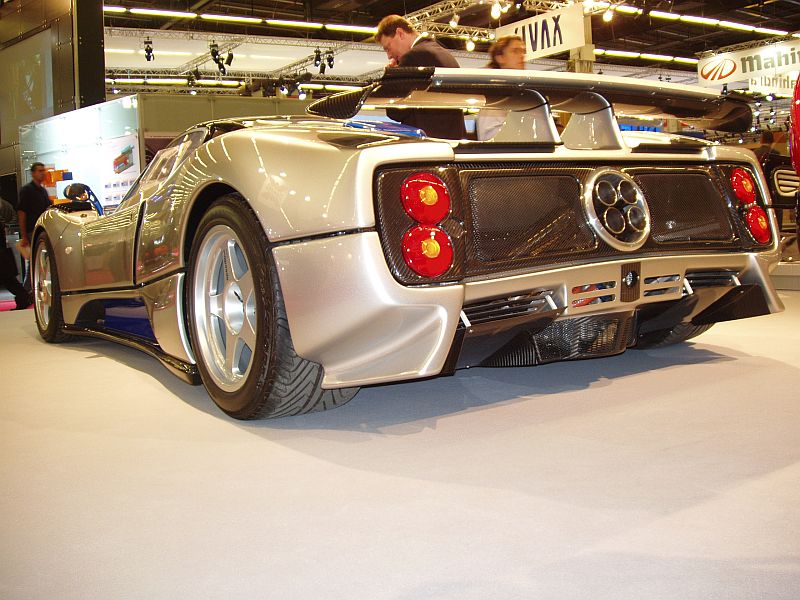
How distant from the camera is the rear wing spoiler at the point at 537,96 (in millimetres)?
2271

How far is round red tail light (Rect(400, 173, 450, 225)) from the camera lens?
2273mm

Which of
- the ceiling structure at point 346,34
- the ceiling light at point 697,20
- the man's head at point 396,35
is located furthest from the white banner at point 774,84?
the man's head at point 396,35

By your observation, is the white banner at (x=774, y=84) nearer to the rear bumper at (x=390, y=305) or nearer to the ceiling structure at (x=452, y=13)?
the ceiling structure at (x=452, y=13)

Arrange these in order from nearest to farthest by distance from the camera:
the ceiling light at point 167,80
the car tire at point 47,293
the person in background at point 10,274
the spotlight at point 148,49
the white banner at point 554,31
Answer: the car tire at point 47,293, the person in background at point 10,274, the white banner at point 554,31, the spotlight at point 148,49, the ceiling light at point 167,80

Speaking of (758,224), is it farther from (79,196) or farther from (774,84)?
(774,84)

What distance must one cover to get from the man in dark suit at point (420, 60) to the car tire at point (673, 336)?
144 cm

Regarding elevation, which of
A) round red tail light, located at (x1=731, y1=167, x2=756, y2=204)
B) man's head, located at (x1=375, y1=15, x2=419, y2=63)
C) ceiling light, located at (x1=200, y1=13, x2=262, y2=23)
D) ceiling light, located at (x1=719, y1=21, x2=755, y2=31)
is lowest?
round red tail light, located at (x1=731, y1=167, x2=756, y2=204)

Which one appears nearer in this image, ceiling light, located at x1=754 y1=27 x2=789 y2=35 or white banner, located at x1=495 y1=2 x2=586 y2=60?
white banner, located at x1=495 y1=2 x2=586 y2=60

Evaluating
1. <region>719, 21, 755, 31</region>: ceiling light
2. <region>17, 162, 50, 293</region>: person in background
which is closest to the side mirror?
<region>17, 162, 50, 293</region>: person in background

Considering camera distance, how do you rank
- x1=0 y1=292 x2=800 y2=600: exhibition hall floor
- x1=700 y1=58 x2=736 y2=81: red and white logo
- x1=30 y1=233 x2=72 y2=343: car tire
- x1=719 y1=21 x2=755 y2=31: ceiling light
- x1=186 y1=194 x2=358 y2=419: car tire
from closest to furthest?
1. x1=0 y1=292 x2=800 y2=600: exhibition hall floor
2. x1=186 y1=194 x2=358 y2=419: car tire
3. x1=30 y1=233 x2=72 y2=343: car tire
4. x1=700 y1=58 x2=736 y2=81: red and white logo
5. x1=719 y1=21 x2=755 y2=31: ceiling light

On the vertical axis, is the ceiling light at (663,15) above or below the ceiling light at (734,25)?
below

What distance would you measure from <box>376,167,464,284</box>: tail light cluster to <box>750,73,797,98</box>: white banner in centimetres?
1947

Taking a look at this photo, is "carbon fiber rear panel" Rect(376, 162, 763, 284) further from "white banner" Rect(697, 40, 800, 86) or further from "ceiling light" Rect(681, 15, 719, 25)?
"ceiling light" Rect(681, 15, 719, 25)

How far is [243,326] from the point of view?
2623mm
